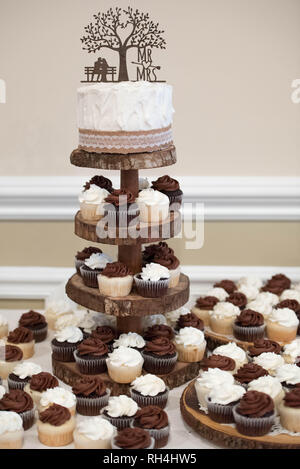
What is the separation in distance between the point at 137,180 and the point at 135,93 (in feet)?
0.94

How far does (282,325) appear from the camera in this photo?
245 cm

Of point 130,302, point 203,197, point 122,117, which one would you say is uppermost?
point 122,117

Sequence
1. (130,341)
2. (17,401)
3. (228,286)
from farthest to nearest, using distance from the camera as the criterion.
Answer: (228,286)
(130,341)
(17,401)

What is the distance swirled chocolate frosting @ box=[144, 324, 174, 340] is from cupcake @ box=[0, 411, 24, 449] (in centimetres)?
52

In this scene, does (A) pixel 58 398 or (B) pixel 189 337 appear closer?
(A) pixel 58 398

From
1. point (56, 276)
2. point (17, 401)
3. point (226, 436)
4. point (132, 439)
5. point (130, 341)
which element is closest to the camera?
point (132, 439)

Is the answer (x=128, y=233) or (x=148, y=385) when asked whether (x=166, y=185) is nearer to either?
(x=128, y=233)

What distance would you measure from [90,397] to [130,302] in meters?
0.29

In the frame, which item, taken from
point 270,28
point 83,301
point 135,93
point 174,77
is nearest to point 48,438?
point 83,301

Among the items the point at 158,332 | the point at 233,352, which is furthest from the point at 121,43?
the point at 233,352

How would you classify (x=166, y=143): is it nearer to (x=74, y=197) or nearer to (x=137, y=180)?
(x=137, y=180)

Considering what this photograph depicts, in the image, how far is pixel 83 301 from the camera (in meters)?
2.22

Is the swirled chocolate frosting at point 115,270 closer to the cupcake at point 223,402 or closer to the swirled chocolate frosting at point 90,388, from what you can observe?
the swirled chocolate frosting at point 90,388

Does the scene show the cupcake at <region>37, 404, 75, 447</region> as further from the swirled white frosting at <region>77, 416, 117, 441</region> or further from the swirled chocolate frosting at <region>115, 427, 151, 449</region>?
the swirled chocolate frosting at <region>115, 427, 151, 449</region>
